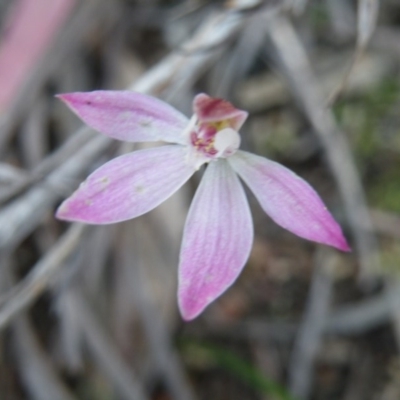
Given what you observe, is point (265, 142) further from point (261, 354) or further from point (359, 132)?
point (261, 354)

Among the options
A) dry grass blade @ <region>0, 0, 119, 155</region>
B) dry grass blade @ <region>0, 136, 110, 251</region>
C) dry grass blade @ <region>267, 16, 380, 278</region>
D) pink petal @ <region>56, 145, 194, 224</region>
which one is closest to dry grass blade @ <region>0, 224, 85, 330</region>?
dry grass blade @ <region>0, 136, 110, 251</region>

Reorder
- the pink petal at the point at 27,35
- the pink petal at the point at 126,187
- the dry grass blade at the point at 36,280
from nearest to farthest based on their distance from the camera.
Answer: the pink petal at the point at 126,187
the dry grass blade at the point at 36,280
the pink petal at the point at 27,35

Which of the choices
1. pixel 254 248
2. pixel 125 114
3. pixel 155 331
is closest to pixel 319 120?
pixel 254 248

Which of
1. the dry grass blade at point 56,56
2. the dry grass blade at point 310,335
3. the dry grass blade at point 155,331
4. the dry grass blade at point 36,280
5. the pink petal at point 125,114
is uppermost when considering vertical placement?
the dry grass blade at point 56,56

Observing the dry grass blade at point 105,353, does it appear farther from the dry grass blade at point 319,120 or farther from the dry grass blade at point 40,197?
the dry grass blade at point 319,120

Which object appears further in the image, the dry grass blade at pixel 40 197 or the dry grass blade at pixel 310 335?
the dry grass blade at pixel 310 335

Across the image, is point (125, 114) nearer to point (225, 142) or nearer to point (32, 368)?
point (225, 142)

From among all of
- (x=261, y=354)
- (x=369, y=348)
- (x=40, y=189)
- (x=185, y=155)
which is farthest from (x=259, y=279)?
(x=185, y=155)

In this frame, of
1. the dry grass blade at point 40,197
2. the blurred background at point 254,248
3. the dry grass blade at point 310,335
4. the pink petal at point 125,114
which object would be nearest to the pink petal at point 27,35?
the blurred background at point 254,248
